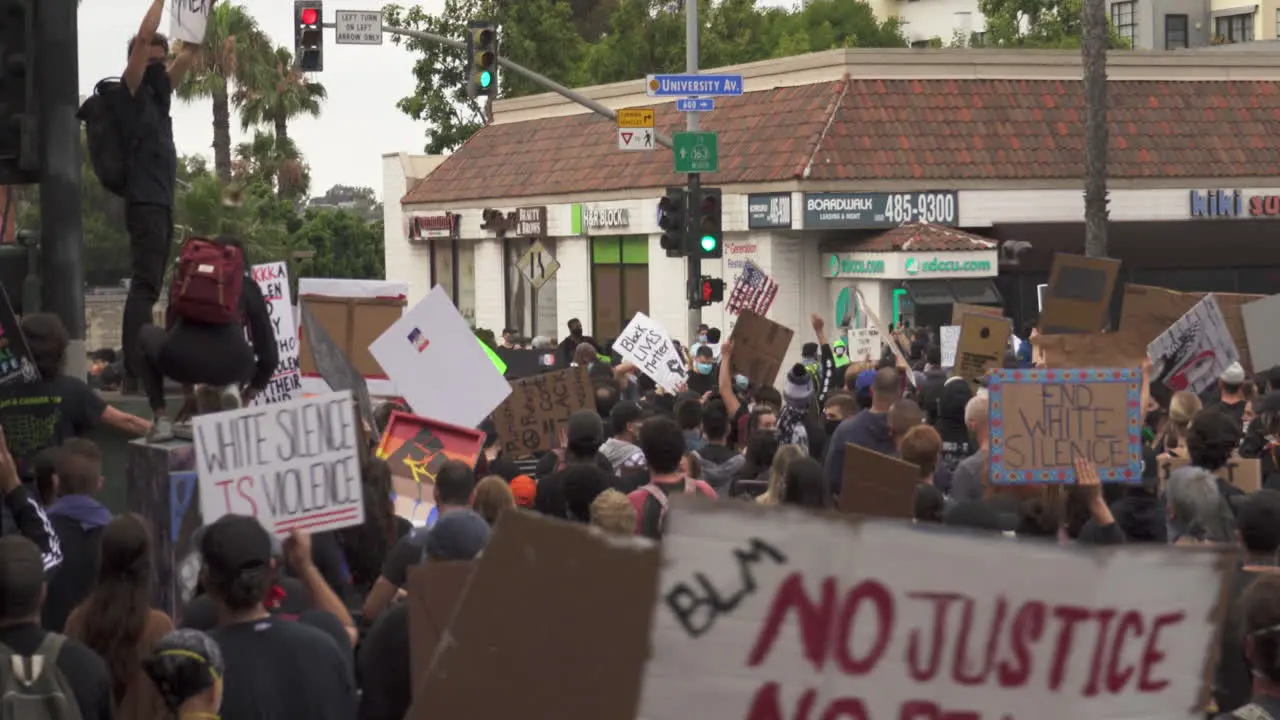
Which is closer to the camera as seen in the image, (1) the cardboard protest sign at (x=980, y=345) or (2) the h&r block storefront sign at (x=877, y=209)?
(1) the cardboard protest sign at (x=980, y=345)

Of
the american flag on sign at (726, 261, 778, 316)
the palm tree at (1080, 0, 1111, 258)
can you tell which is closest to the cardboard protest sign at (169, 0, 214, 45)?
the american flag on sign at (726, 261, 778, 316)

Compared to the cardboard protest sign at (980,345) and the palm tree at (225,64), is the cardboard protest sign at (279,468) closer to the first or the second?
the cardboard protest sign at (980,345)

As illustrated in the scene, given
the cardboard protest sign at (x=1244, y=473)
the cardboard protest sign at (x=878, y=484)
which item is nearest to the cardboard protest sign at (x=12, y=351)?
the cardboard protest sign at (x=878, y=484)

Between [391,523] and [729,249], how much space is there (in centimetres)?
2970

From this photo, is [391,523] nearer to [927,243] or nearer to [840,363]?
[840,363]

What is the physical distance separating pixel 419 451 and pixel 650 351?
727cm

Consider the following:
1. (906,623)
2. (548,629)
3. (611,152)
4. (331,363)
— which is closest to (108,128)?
(331,363)

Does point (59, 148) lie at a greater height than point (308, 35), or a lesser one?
lesser

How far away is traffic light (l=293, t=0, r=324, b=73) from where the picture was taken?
89.0ft

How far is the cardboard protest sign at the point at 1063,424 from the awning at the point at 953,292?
77.5ft

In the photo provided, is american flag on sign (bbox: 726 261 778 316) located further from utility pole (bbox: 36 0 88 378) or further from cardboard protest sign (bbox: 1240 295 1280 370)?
utility pole (bbox: 36 0 88 378)

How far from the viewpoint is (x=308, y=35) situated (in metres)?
27.2

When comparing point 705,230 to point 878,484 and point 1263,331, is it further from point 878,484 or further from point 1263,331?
point 878,484

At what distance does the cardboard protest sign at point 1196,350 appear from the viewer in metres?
13.1
